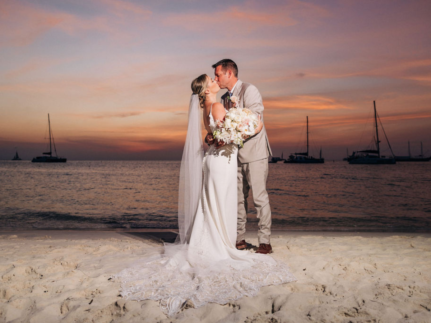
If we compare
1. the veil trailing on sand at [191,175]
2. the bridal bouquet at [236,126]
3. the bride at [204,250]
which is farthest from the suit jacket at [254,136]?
the veil trailing on sand at [191,175]

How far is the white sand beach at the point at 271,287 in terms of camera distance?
261cm

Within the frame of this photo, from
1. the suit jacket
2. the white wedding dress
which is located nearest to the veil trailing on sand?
the white wedding dress

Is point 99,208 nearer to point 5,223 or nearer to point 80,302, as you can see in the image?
point 5,223

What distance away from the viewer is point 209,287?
310 cm

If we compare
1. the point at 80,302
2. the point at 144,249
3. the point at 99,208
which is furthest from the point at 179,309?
the point at 99,208

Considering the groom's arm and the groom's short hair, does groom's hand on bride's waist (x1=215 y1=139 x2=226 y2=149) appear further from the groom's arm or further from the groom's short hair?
the groom's short hair

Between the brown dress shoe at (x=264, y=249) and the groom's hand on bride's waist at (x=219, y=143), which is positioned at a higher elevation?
the groom's hand on bride's waist at (x=219, y=143)

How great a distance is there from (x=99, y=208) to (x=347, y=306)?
42.1 feet

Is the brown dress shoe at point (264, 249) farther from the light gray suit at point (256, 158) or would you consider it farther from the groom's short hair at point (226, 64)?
the groom's short hair at point (226, 64)

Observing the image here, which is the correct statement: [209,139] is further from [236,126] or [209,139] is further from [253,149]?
[253,149]

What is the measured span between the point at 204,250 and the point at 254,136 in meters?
1.68

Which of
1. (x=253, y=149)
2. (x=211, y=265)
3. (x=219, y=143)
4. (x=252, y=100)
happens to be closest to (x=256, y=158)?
(x=253, y=149)

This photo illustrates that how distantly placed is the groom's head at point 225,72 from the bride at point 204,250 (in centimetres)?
23

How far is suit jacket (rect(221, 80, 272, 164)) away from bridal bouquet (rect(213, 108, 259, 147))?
14.8 inches
